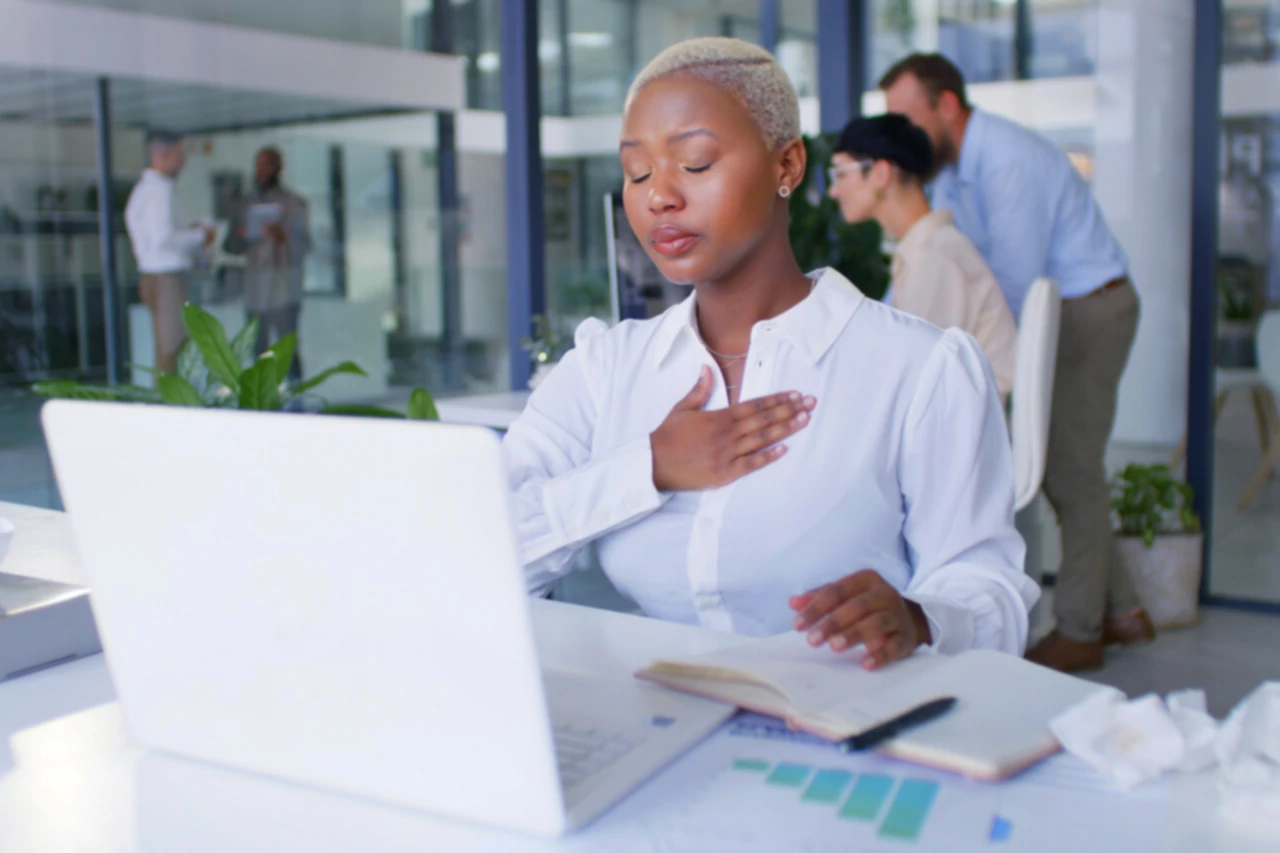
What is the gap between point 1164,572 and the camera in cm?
395

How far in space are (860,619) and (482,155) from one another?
3.29 m

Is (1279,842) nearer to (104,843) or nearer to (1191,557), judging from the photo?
(104,843)

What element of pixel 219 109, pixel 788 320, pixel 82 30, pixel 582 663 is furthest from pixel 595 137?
pixel 582 663

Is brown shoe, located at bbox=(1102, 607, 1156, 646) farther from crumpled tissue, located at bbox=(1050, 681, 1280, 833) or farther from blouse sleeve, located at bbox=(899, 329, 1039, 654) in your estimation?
crumpled tissue, located at bbox=(1050, 681, 1280, 833)

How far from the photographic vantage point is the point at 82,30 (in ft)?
9.85

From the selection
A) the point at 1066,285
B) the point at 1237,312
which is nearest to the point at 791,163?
the point at 1066,285

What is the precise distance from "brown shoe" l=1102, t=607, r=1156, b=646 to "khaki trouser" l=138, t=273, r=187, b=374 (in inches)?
113

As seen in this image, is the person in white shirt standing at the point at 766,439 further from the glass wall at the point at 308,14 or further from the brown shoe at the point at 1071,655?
the brown shoe at the point at 1071,655

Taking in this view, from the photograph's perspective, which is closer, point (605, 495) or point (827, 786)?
point (827, 786)

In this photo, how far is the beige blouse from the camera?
3.00 meters

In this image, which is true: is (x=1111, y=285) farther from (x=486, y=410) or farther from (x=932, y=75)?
(x=486, y=410)

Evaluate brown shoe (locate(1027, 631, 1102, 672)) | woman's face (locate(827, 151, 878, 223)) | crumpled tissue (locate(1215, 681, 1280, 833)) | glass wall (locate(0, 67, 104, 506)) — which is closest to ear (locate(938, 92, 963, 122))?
woman's face (locate(827, 151, 878, 223))

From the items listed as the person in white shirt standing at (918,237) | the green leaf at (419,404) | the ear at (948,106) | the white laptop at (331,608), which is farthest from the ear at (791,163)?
the ear at (948,106)

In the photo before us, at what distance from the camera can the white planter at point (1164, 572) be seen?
395cm
